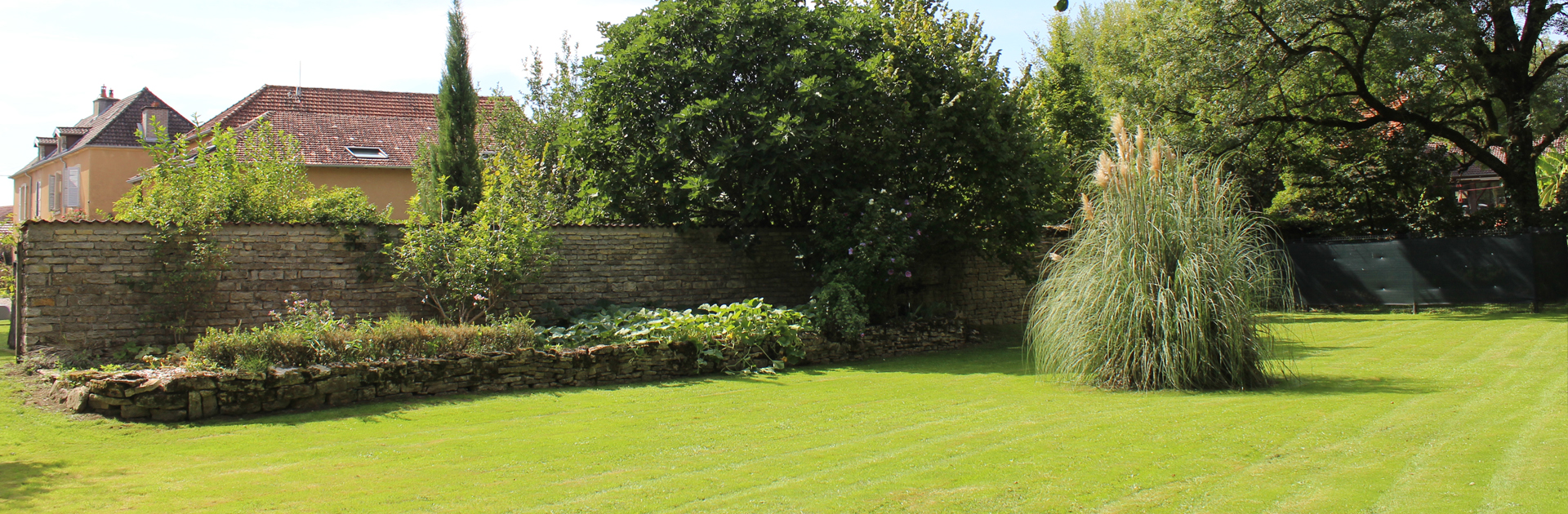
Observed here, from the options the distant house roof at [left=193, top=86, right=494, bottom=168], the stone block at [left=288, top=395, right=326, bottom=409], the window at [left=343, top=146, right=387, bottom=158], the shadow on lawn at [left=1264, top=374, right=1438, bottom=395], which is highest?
the distant house roof at [left=193, top=86, right=494, bottom=168]

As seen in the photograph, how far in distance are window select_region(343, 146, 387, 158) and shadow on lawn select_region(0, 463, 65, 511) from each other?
2215cm

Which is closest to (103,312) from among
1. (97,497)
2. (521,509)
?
(97,497)

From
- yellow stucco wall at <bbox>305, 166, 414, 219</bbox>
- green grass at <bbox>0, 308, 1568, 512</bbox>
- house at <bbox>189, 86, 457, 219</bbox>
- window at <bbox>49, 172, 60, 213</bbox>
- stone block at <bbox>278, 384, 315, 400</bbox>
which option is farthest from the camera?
window at <bbox>49, 172, 60, 213</bbox>

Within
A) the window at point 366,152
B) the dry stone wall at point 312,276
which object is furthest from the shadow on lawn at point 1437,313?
the window at point 366,152

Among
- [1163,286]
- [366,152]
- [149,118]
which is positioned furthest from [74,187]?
[1163,286]

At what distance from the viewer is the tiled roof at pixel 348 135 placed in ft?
83.5

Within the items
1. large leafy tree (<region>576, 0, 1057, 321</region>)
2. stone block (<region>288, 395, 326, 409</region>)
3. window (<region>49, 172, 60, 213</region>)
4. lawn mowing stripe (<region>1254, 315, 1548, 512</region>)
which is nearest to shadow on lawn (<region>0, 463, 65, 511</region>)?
stone block (<region>288, 395, 326, 409</region>)

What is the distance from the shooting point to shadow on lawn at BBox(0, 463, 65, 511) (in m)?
4.82

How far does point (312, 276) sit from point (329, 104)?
72.0 ft

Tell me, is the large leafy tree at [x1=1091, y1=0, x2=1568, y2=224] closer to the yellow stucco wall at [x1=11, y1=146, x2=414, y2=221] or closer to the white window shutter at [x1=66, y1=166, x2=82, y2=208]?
the yellow stucco wall at [x1=11, y1=146, x2=414, y2=221]

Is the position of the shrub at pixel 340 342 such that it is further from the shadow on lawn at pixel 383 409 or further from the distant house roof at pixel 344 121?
the distant house roof at pixel 344 121

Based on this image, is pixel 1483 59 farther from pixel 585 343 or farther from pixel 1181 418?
pixel 585 343

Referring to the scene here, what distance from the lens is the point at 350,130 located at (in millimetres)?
27547

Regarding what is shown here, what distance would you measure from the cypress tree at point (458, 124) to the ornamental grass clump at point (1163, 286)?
12.4 meters
